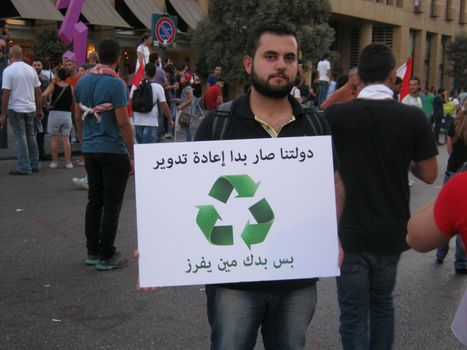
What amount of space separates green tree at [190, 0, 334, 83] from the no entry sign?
1160 centimetres

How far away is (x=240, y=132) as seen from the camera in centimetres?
262

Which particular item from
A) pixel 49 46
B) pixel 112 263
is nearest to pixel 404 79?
pixel 112 263

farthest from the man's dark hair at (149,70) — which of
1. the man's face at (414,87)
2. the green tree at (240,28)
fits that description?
→ the green tree at (240,28)

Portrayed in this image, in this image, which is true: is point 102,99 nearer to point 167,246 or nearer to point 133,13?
point 167,246

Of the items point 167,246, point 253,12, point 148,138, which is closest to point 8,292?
point 167,246

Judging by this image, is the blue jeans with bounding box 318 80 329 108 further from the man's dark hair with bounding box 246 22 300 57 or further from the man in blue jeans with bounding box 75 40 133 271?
the man's dark hair with bounding box 246 22 300 57

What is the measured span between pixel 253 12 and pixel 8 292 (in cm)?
2155

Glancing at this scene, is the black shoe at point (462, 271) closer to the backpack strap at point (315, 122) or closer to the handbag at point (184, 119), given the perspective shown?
the backpack strap at point (315, 122)

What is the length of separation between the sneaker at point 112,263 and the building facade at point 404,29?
3321 centimetres

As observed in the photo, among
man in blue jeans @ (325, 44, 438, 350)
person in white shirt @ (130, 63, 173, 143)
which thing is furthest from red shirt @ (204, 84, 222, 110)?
man in blue jeans @ (325, 44, 438, 350)

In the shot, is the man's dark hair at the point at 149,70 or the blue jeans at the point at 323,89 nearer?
the man's dark hair at the point at 149,70

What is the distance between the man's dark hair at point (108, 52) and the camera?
5.35 meters

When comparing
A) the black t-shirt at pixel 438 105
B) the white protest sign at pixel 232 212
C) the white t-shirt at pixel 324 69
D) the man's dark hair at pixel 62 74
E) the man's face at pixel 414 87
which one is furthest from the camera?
the white t-shirt at pixel 324 69

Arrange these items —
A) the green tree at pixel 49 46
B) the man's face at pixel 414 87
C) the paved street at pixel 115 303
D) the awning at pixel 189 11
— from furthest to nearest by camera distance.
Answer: the awning at pixel 189 11 < the green tree at pixel 49 46 < the man's face at pixel 414 87 < the paved street at pixel 115 303
